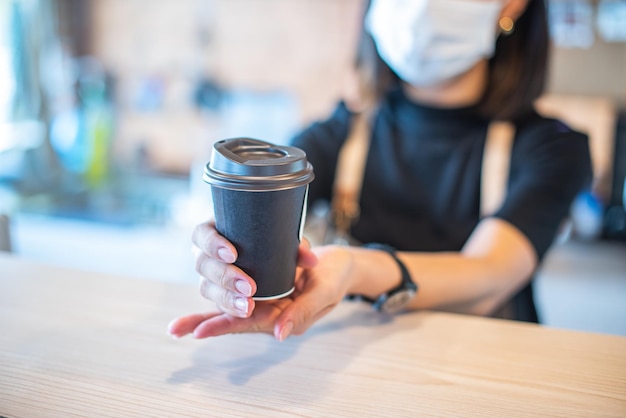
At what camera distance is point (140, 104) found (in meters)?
2.84

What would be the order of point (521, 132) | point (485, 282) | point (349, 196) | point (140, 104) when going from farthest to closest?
1. point (140, 104)
2. point (349, 196)
3. point (521, 132)
4. point (485, 282)

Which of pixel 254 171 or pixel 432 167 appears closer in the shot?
pixel 254 171

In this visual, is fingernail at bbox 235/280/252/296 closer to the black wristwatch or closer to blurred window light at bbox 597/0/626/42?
the black wristwatch

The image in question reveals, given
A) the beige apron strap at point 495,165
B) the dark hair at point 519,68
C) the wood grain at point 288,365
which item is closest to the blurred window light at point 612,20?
the dark hair at point 519,68

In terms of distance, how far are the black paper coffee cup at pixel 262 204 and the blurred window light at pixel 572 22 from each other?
2.00 m

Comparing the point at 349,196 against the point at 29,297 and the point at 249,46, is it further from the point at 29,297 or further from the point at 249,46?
the point at 249,46

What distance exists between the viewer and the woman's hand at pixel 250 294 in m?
0.57

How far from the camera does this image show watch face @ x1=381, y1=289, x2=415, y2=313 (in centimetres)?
76

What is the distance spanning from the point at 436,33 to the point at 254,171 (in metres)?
0.67

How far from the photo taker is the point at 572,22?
224cm

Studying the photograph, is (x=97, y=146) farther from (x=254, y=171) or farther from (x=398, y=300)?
(x=254, y=171)

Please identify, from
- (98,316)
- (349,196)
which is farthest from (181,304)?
(349,196)

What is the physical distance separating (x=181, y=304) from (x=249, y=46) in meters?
2.10

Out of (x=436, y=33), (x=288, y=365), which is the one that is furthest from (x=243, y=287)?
(x=436, y=33)
